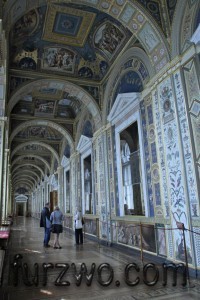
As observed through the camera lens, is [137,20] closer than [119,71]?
Yes

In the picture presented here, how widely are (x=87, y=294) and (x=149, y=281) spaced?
4.55ft

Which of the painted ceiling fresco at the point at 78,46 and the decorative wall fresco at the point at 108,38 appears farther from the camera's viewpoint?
the decorative wall fresco at the point at 108,38

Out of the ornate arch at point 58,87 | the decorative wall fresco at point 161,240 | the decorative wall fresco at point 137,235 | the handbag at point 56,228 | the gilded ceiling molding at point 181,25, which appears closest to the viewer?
the gilded ceiling molding at point 181,25

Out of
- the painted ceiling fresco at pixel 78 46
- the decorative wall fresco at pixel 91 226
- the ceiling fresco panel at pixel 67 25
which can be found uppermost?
the ceiling fresco panel at pixel 67 25

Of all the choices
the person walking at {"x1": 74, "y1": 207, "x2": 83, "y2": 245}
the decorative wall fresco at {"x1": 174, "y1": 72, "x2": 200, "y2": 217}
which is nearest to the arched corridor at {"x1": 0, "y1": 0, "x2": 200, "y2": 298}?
the decorative wall fresco at {"x1": 174, "y1": 72, "x2": 200, "y2": 217}

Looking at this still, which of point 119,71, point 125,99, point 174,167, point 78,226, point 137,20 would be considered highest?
point 137,20

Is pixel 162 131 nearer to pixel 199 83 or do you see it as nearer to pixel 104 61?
pixel 199 83

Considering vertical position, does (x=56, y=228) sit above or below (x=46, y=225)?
below

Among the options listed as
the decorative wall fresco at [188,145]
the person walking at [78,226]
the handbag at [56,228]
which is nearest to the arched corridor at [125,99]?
the decorative wall fresco at [188,145]

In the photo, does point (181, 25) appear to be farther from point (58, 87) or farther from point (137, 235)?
point (58, 87)

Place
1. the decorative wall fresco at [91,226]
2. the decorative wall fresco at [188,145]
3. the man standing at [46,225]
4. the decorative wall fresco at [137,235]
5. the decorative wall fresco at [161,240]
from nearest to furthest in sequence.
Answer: the decorative wall fresco at [188,145]
the decorative wall fresco at [161,240]
the decorative wall fresco at [137,235]
the man standing at [46,225]
the decorative wall fresco at [91,226]

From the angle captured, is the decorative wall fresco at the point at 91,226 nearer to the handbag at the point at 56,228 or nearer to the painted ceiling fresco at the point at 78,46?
the handbag at the point at 56,228

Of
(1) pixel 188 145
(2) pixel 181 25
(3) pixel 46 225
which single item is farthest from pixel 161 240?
(2) pixel 181 25

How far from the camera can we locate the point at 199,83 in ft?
19.0
